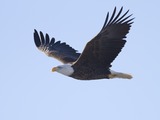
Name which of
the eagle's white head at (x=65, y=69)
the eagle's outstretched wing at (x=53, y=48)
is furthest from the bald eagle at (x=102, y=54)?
the eagle's outstretched wing at (x=53, y=48)

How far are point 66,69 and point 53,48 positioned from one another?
2.72m

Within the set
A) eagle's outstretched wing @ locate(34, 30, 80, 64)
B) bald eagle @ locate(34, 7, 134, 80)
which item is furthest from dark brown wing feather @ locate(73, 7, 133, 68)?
eagle's outstretched wing @ locate(34, 30, 80, 64)

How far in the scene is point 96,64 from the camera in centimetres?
1274

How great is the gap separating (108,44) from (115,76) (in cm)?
96

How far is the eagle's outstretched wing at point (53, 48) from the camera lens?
14.9m

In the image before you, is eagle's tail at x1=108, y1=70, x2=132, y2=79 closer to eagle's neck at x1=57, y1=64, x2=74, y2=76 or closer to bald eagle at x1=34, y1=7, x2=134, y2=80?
bald eagle at x1=34, y1=7, x2=134, y2=80

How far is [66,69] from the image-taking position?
12.9 meters

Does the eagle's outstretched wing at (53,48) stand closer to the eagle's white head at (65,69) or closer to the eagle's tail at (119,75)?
the eagle's white head at (65,69)

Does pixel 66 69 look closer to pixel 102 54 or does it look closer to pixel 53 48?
pixel 102 54

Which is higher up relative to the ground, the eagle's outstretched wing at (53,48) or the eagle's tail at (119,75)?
the eagle's outstretched wing at (53,48)

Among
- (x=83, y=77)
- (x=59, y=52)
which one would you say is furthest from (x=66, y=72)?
(x=59, y=52)

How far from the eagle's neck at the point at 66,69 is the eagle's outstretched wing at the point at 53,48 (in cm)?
148

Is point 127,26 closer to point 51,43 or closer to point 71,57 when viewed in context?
point 71,57

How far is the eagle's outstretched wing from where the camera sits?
14.9 metres
